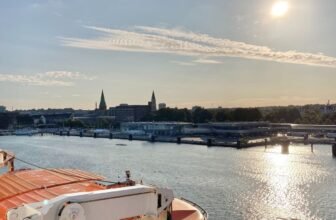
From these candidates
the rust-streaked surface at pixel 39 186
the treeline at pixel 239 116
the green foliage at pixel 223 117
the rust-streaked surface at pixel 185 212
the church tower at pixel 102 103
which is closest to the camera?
the rust-streaked surface at pixel 39 186

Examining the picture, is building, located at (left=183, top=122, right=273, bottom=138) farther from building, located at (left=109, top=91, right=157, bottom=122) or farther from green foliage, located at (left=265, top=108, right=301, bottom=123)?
building, located at (left=109, top=91, right=157, bottom=122)

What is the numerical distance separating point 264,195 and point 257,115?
248 feet

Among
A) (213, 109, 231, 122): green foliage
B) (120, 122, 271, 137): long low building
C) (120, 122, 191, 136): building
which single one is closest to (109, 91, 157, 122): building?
(120, 122, 271, 137): long low building

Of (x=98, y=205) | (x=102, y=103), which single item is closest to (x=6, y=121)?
(x=102, y=103)

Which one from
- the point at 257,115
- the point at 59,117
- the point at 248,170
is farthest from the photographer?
the point at 59,117

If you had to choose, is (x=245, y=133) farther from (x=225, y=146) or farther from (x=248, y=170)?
(x=248, y=170)

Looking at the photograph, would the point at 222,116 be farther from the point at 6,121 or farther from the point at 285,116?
the point at 6,121

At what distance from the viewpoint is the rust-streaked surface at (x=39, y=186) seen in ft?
20.5

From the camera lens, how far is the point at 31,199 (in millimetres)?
6137

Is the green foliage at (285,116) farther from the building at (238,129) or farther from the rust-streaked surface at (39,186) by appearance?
the rust-streaked surface at (39,186)

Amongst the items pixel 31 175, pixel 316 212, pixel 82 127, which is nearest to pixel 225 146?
pixel 316 212

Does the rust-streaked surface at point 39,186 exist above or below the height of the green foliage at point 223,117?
below

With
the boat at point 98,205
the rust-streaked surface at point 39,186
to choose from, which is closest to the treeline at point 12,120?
the rust-streaked surface at point 39,186

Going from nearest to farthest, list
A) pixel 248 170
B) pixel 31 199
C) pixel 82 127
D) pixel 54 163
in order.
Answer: pixel 31 199, pixel 248 170, pixel 54 163, pixel 82 127
